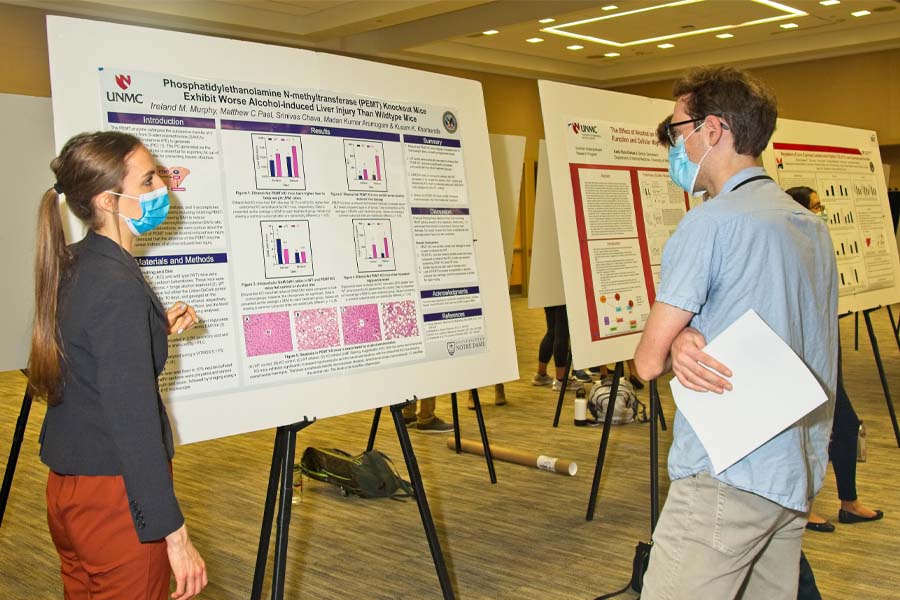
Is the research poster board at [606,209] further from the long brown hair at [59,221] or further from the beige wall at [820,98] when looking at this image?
the beige wall at [820,98]

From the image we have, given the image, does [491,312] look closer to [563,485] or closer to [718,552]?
[718,552]

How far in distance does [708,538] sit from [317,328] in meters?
1.17

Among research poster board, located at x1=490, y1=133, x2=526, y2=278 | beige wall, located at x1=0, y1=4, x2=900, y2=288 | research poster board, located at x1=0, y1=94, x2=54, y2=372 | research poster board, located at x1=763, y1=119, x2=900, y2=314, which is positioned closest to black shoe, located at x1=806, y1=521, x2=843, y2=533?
research poster board, located at x1=763, y1=119, x2=900, y2=314

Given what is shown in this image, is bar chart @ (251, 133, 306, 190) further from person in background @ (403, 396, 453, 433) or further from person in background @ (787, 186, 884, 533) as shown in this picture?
person in background @ (403, 396, 453, 433)

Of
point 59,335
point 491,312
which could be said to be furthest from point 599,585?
point 59,335

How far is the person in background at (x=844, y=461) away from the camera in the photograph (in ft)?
11.7

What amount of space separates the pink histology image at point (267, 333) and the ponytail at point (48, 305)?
60 cm

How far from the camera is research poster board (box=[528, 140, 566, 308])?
4758mm

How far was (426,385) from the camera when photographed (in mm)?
2613

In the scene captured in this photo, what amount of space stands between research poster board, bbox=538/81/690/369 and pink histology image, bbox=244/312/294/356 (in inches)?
54.1

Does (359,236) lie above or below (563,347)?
above

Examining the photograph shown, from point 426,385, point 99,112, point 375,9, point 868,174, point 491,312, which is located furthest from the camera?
point 375,9

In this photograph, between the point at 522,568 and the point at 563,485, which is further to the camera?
the point at 563,485

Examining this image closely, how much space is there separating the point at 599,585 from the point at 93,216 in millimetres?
2241
